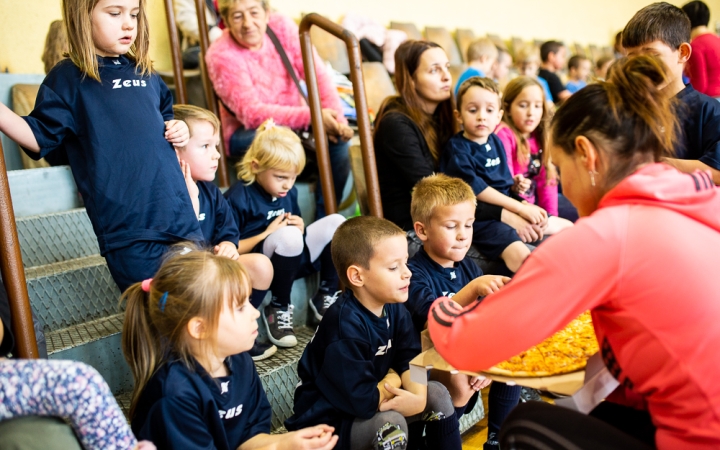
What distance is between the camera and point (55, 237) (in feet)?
7.77

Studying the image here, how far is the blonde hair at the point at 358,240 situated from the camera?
178 cm

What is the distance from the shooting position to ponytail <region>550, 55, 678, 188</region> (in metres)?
1.20

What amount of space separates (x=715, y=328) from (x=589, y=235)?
9.7 inches

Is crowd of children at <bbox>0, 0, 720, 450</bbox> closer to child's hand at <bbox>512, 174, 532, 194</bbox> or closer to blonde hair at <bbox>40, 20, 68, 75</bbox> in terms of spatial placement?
child's hand at <bbox>512, 174, 532, 194</bbox>

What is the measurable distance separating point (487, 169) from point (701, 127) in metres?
0.83

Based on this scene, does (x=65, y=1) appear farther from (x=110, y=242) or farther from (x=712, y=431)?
(x=712, y=431)

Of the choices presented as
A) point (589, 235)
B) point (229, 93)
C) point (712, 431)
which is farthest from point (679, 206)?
point (229, 93)

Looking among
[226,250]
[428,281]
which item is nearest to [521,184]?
[428,281]

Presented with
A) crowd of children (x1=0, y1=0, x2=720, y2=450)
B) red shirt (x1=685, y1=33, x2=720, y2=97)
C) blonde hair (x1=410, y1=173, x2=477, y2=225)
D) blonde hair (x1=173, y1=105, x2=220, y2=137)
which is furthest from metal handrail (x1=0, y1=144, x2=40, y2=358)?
red shirt (x1=685, y1=33, x2=720, y2=97)

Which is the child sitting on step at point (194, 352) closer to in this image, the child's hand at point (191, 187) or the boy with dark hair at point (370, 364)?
the boy with dark hair at point (370, 364)

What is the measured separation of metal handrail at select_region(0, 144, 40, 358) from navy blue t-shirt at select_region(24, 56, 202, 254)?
24 centimetres

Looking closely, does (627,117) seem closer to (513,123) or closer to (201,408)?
(201,408)

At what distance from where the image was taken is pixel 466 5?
21.0ft

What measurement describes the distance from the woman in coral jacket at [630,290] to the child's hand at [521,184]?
165 cm
